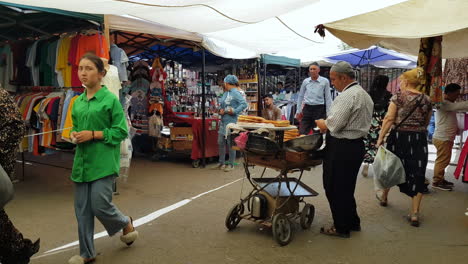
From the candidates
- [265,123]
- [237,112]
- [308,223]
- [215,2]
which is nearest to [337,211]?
[308,223]

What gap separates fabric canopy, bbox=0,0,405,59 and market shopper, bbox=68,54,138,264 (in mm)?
1809

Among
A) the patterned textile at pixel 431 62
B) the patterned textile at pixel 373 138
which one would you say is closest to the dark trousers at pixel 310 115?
the patterned textile at pixel 373 138

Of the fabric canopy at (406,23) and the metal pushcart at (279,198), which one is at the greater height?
the fabric canopy at (406,23)

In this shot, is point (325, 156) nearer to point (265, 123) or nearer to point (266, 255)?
point (265, 123)

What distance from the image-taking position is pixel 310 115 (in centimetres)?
775

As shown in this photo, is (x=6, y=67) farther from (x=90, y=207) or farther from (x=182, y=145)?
(x=90, y=207)

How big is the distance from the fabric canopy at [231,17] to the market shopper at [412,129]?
6.65 ft

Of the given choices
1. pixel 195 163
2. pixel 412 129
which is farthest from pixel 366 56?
pixel 412 129

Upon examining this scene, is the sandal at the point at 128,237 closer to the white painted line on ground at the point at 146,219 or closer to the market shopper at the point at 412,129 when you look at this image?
the white painted line on ground at the point at 146,219

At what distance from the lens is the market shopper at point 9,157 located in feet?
8.13

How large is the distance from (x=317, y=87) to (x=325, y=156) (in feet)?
12.7

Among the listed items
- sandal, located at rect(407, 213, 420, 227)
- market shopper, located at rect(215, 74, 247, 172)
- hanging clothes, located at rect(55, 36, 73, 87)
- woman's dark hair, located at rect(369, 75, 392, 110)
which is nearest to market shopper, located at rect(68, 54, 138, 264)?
hanging clothes, located at rect(55, 36, 73, 87)

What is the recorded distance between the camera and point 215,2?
16.5ft

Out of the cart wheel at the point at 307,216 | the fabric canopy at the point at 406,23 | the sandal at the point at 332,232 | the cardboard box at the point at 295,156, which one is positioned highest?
the fabric canopy at the point at 406,23
